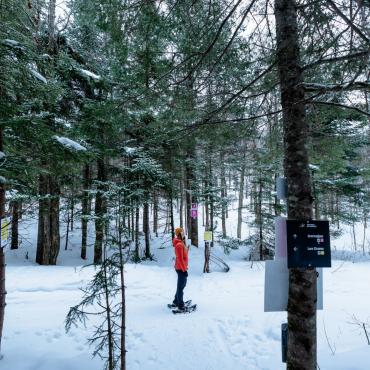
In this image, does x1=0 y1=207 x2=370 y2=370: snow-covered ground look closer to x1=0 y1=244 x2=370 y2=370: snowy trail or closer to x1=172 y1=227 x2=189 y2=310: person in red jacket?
x1=0 y1=244 x2=370 y2=370: snowy trail

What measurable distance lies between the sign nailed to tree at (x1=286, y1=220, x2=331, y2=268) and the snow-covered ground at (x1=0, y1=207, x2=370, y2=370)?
93.4 inches

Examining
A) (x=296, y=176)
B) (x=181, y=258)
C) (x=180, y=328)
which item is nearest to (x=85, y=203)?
(x=181, y=258)

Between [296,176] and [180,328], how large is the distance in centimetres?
429

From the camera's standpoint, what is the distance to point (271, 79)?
13.5 ft

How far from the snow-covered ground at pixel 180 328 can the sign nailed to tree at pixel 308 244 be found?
237 cm

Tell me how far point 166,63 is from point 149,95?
46 cm

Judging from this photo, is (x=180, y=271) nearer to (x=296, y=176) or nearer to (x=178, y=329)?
(x=178, y=329)

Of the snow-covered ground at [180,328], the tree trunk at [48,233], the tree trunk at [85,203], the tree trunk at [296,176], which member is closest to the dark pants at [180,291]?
the snow-covered ground at [180,328]

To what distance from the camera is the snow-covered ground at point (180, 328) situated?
16.1 feet

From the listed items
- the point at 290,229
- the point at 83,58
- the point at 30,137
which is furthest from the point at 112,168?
the point at 290,229

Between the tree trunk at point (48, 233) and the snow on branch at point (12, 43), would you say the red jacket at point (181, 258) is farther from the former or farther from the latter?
the tree trunk at point (48, 233)

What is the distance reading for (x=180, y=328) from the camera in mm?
6078

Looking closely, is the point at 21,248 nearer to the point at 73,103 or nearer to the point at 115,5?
the point at 73,103

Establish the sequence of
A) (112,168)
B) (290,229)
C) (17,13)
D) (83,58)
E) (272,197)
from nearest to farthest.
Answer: (290,229) < (17,13) < (83,58) < (112,168) < (272,197)
